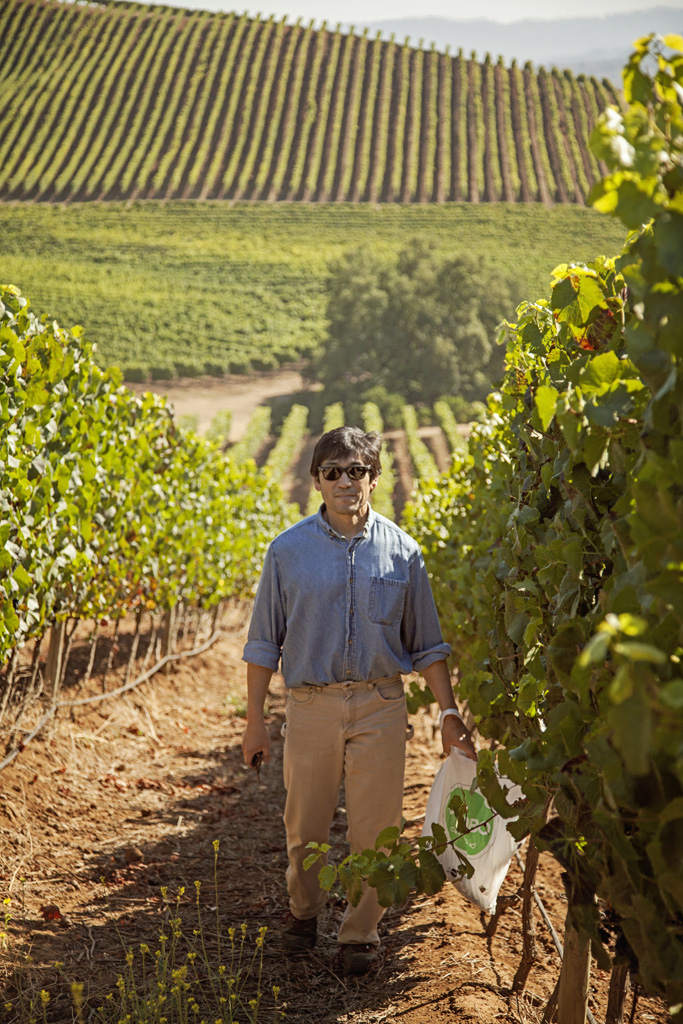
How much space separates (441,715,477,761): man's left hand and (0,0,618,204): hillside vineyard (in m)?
43.7

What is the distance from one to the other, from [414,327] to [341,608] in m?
42.0

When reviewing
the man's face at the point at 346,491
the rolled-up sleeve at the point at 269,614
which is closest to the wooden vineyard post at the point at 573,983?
the rolled-up sleeve at the point at 269,614

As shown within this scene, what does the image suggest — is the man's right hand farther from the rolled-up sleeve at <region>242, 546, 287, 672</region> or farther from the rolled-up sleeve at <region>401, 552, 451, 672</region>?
the rolled-up sleeve at <region>401, 552, 451, 672</region>

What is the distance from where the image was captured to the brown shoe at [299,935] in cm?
276

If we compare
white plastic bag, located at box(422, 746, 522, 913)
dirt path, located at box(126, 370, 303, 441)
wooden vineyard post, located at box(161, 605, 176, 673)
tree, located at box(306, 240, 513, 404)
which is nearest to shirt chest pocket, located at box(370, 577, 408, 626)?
white plastic bag, located at box(422, 746, 522, 913)

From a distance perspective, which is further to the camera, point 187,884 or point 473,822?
point 187,884

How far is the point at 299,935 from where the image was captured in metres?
2.77

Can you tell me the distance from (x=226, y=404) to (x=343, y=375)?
6.59m

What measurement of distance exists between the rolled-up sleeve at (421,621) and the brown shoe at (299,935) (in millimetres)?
917

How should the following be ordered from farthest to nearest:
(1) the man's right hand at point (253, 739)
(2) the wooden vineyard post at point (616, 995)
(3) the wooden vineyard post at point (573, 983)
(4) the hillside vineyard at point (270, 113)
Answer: (4) the hillside vineyard at point (270, 113) → (1) the man's right hand at point (253, 739) → (3) the wooden vineyard post at point (573, 983) → (2) the wooden vineyard post at point (616, 995)

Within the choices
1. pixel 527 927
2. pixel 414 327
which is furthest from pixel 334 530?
pixel 414 327

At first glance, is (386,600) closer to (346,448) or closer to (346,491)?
(346,491)

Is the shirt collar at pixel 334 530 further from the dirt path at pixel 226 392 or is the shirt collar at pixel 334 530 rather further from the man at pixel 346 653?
the dirt path at pixel 226 392

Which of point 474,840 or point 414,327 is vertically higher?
point 414,327
